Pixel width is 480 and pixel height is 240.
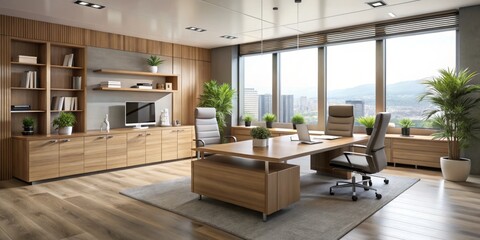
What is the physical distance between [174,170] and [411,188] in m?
3.90

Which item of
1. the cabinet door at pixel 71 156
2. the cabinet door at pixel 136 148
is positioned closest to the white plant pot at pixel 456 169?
the cabinet door at pixel 136 148

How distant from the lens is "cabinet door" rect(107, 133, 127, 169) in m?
6.02

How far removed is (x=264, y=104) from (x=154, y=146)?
3.00 metres

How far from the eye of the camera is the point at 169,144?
22.9 feet

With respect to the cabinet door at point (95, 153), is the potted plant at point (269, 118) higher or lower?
higher

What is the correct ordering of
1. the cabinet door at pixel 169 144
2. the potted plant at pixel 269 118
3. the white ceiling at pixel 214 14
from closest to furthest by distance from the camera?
→ the white ceiling at pixel 214 14
the cabinet door at pixel 169 144
the potted plant at pixel 269 118

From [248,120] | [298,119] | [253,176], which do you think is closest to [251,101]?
[248,120]

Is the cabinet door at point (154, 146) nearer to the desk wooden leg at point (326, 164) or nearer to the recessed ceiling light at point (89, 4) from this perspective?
the recessed ceiling light at point (89, 4)

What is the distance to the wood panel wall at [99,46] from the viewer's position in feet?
17.3

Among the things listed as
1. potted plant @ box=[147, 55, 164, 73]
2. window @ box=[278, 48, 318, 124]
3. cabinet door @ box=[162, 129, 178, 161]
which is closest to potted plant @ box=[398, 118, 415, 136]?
window @ box=[278, 48, 318, 124]

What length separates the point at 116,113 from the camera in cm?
681

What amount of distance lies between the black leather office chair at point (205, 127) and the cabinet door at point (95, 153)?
1939mm

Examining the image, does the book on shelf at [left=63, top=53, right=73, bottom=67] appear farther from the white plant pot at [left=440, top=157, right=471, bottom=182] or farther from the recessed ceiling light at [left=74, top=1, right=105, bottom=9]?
the white plant pot at [left=440, top=157, right=471, bottom=182]

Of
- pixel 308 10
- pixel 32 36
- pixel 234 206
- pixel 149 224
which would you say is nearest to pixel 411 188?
pixel 234 206
